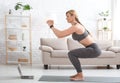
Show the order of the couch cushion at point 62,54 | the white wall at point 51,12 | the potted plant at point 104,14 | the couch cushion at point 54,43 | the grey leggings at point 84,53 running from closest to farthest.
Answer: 1. the grey leggings at point 84,53
2. the couch cushion at point 62,54
3. the couch cushion at point 54,43
4. the potted plant at point 104,14
5. the white wall at point 51,12

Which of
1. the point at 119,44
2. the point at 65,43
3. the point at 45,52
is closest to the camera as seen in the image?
the point at 45,52

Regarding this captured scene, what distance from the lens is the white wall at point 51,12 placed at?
8.63 metres

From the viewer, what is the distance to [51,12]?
28.4 feet

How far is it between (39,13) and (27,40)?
34.5 inches

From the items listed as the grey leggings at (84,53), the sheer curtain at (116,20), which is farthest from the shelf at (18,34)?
the grey leggings at (84,53)

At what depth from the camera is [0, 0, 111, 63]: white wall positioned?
863 cm

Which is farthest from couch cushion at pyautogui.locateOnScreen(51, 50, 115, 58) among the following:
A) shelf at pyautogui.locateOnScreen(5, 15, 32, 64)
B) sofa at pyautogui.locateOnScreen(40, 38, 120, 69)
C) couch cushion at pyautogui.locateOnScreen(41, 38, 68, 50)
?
shelf at pyautogui.locateOnScreen(5, 15, 32, 64)

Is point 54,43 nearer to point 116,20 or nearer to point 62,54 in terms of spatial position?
point 62,54

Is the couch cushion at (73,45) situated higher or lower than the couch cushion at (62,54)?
higher

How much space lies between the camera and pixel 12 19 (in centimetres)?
867

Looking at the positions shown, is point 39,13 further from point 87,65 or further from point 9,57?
point 87,65

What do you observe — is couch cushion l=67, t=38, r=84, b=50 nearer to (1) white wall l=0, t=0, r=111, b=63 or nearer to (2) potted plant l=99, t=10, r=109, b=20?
(1) white wall l=0, t=0, r=111, b=63

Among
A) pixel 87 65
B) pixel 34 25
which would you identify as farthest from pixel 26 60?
pixel 87 65

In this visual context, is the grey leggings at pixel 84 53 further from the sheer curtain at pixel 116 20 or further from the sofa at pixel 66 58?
the sheer curtain at pixel 116 20
